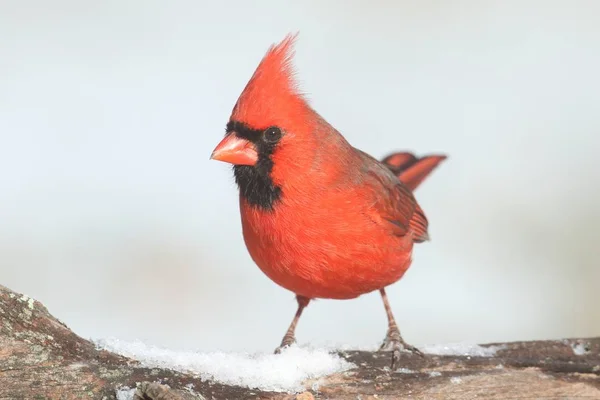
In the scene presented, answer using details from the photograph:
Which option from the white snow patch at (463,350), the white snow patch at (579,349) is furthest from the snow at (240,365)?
the white snow patch at (579,349)

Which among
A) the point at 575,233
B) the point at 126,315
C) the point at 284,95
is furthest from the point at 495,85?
the point at 284,95

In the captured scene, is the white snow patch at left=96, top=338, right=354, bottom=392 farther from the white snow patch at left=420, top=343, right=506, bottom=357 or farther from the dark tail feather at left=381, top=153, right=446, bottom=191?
the dark tail feather at left=381, top=153, right=446, bottom=191

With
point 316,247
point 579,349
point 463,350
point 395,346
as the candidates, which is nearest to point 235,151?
point 316,247

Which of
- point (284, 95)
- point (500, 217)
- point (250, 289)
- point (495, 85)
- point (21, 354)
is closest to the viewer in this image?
point (21, 354)

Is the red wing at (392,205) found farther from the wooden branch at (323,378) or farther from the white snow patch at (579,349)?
the white snow patch at (579,349)

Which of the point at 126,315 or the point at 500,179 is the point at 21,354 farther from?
the point at 500,179

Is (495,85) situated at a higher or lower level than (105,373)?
higher

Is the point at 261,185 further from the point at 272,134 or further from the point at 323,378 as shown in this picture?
the point at 323,378
